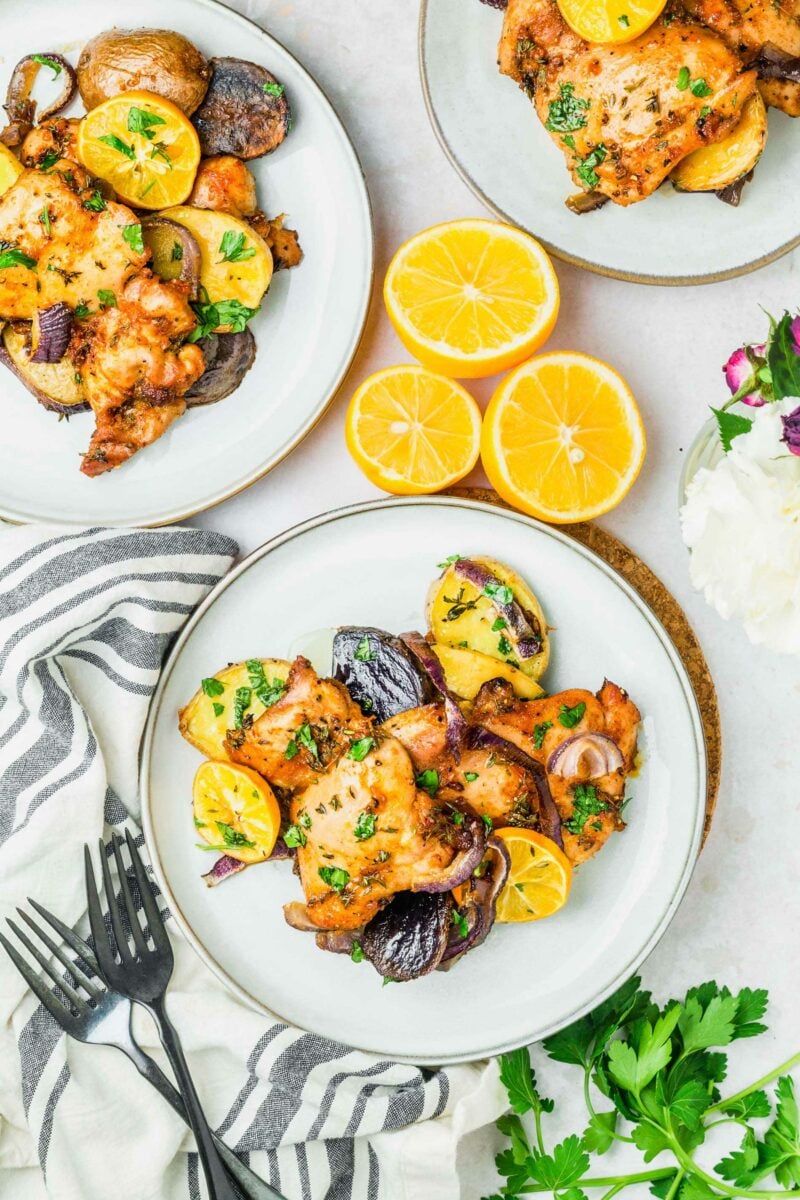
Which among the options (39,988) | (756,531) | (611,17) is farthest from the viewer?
(39,988)

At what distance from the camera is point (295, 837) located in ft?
9.93

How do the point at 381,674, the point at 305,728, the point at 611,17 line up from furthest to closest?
the point at 381,674 → the point at 305,728 → the point at 611,17

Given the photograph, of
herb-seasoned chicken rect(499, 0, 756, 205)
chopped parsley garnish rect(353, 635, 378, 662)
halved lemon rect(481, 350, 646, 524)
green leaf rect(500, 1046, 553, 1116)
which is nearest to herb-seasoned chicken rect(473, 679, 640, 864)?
chopped parsley garnish rect(353, 635, 378, 662)

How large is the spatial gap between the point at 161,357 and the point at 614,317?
1.45m

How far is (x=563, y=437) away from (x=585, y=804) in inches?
41.5

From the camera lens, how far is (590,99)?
2.96 meters

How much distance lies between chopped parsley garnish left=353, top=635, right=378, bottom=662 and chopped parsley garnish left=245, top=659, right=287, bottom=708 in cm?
24

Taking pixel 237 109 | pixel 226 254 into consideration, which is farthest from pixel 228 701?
pixel 237 109

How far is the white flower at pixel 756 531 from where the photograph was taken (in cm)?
230

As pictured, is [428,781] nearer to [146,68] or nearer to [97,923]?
[97,923]

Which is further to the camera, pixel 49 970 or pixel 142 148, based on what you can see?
pixel 49 970

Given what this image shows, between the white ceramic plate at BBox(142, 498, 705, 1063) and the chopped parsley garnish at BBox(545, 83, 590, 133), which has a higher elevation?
the chopped parsley garnish at BBox(545, 83, 590, 133)

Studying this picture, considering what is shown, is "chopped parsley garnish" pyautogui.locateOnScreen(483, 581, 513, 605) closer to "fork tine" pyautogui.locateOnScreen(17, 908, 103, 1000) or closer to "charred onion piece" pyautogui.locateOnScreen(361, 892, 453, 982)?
"charred onion piece" pyautogui.locateOnScreen(361, 892, 453, 982)

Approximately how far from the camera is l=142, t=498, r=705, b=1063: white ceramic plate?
329 cm
